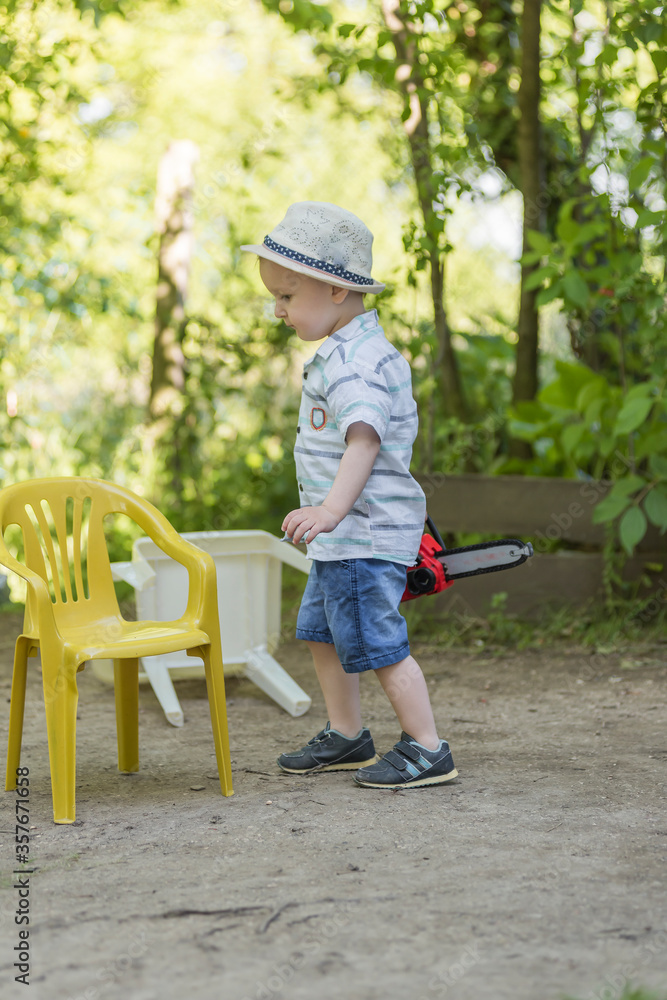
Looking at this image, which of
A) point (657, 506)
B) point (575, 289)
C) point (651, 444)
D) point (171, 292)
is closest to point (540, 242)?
point (575, 289)

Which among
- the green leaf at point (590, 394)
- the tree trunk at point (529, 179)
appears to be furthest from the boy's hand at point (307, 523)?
the tree trunk at point (529, 179)

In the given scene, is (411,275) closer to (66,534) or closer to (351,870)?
(66,534)

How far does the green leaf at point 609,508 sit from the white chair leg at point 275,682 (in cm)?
130

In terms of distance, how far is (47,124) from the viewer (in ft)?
17.6

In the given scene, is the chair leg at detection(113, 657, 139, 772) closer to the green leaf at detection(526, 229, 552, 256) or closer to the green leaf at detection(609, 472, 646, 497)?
the green leaf at detection(609, 472, 646, 497)

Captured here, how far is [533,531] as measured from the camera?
13.3 feet

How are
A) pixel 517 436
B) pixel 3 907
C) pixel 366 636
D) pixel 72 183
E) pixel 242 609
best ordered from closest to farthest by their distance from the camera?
1. pixel 3 907
2. pixel 366 636
3. pixel 242 609
4. pixel 517 436
5. pixel 72 183

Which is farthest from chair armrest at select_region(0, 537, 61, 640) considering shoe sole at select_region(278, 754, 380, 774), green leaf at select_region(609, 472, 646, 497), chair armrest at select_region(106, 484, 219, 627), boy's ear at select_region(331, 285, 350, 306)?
green leaf at select_region(609, 472, 646, 497)

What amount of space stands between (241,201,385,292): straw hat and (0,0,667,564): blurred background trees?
1403 millimetres

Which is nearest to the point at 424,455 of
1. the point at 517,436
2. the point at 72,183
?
the point at 517,436

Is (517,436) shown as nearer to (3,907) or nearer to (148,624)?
(148,624)

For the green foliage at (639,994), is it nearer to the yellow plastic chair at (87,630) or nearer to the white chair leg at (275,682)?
the yellow plastic chair at (87,630)

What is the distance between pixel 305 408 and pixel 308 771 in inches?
37.5

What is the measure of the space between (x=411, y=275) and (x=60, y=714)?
2.50 meters
